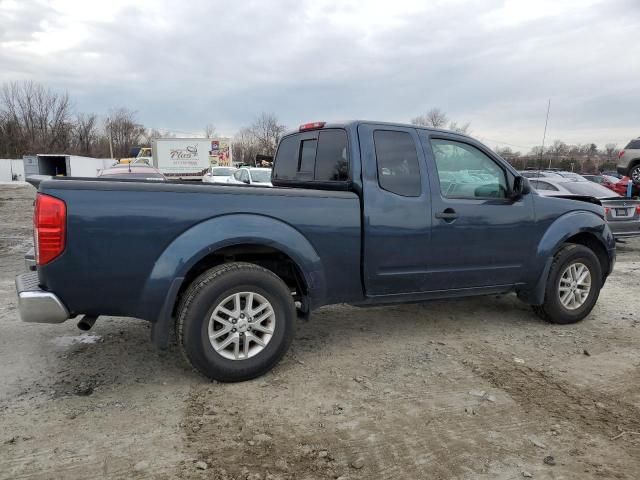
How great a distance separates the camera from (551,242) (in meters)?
4.74

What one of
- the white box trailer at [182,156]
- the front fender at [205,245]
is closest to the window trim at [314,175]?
the front fender at [205,245]

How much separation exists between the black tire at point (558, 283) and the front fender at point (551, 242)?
10cm

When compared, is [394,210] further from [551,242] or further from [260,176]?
[260,176]

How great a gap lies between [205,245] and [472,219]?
2367 mm

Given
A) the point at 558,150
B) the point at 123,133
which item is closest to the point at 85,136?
the point at 123,133

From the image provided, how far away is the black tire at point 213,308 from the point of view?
337 cm

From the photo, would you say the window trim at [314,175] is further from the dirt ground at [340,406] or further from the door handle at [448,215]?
the dirt ground at [340,406]

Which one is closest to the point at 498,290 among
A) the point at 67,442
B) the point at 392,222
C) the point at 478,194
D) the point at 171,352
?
the point at 478,194

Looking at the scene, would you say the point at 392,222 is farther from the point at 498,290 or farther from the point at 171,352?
the point at 171,352

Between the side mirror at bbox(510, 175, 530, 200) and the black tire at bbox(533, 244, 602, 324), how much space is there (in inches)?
32.4

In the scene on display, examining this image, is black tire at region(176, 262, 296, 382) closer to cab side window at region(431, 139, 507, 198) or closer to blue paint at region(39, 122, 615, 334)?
blue paint at region(39, 122, 615, 334)

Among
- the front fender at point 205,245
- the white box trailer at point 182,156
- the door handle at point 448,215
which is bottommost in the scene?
the front fender at point 205,245

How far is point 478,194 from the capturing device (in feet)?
14.5

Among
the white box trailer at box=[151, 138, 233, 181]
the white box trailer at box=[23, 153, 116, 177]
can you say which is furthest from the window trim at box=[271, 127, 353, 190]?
the white box trailer at box=[23, 153, 116, 177]
